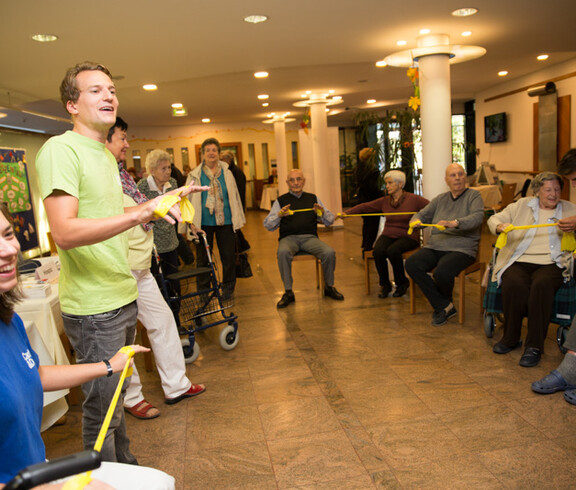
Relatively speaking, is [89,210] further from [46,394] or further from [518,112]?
[518,112]

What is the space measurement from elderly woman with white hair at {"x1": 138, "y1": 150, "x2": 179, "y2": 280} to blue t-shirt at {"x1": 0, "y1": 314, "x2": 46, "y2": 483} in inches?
117

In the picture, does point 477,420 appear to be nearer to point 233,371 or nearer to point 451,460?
point 451,460

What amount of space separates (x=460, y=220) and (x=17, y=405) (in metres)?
4.23

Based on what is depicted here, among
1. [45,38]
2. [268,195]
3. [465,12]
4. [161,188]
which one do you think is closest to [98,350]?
[161,188]

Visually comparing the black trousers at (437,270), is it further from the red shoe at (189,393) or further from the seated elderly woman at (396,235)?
the red shoe at (189,393)

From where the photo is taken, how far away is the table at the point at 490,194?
9992mm

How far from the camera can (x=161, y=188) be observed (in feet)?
15.0

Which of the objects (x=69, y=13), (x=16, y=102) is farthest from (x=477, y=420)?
(x=16, y=102)

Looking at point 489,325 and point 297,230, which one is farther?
point 297,230

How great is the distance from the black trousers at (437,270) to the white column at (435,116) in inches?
62.9

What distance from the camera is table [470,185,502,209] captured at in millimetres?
9992

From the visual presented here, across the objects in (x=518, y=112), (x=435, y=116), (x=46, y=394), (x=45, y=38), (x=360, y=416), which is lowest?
(x=360, y=416)

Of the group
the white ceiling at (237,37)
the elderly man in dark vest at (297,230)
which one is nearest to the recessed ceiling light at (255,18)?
the white ceiling at (237,37)

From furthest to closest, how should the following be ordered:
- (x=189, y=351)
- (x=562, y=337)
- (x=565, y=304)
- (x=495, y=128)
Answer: (x=495, y=128)
(x=189, y=351)
(x=562, y=337)
(x=565, y=304)
